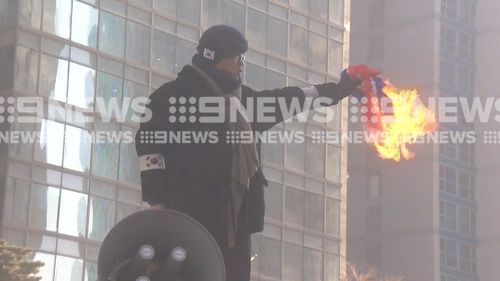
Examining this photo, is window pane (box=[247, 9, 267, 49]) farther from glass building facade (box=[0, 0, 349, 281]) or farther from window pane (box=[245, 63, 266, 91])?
window pane (box=[245, 63, 266, 91])

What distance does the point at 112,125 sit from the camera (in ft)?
129

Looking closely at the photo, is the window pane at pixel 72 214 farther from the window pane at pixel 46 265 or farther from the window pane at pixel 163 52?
the window pane at pixel 163 52

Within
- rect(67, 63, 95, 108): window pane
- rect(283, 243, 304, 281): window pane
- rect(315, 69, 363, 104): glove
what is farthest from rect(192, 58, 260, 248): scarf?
rect(283, 243, 304, 281): window pane

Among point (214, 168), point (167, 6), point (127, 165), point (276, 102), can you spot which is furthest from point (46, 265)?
point (214, 168)

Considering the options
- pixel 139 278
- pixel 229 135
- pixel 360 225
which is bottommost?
pixel 139 278

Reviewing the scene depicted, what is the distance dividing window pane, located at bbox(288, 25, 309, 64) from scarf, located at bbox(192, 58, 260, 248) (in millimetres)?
40929

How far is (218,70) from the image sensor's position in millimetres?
6000

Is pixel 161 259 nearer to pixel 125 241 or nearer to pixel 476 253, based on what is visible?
pixel 125 241

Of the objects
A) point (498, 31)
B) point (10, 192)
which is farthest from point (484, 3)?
point (10, 192)

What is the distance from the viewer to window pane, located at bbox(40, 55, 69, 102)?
37.4 m

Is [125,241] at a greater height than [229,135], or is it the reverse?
[229,135]

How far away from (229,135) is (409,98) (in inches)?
47.2

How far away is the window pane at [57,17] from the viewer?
3775 cm

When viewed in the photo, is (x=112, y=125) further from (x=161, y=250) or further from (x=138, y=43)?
(x=161, y=250)
